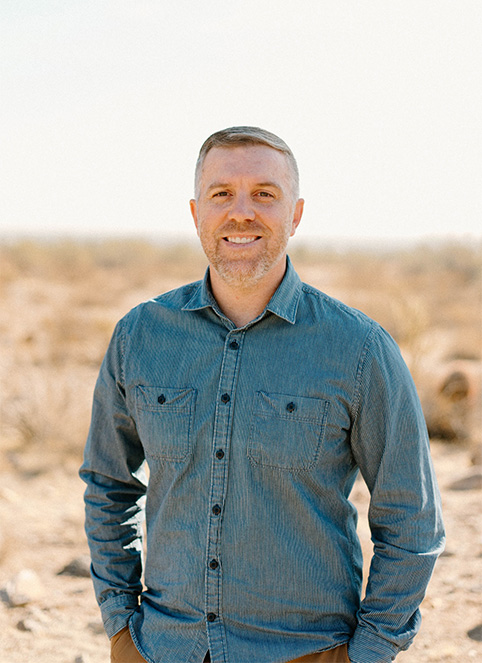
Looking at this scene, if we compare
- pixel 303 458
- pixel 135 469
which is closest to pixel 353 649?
pixel 303 458

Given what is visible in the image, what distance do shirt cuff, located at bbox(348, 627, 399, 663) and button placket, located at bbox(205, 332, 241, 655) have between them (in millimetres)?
380

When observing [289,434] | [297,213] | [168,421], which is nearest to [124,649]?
[168,421]

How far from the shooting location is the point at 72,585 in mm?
4254

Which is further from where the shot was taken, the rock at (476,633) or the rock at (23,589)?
the rock at (23,589)

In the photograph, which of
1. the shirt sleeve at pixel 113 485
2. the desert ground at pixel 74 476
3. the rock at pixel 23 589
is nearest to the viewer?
the shirt sleeve at pixel 113 485

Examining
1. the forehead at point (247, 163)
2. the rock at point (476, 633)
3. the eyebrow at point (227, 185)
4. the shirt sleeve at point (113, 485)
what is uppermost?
the forehead at point (247, 163)

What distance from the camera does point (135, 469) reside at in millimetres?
2439

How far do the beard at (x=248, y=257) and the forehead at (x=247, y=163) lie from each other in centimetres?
16

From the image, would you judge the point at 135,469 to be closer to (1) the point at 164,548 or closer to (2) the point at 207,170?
(1) the point at 164,548

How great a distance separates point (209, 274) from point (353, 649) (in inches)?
49.1

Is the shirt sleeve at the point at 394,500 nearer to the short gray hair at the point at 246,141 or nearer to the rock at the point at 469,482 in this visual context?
the short gray hair at the point at 246,141

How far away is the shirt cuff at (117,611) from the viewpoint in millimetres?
2184

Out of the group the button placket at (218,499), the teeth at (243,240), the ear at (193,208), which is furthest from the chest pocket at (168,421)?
the ear at (193,208)

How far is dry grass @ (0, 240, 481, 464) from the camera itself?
729 cm
